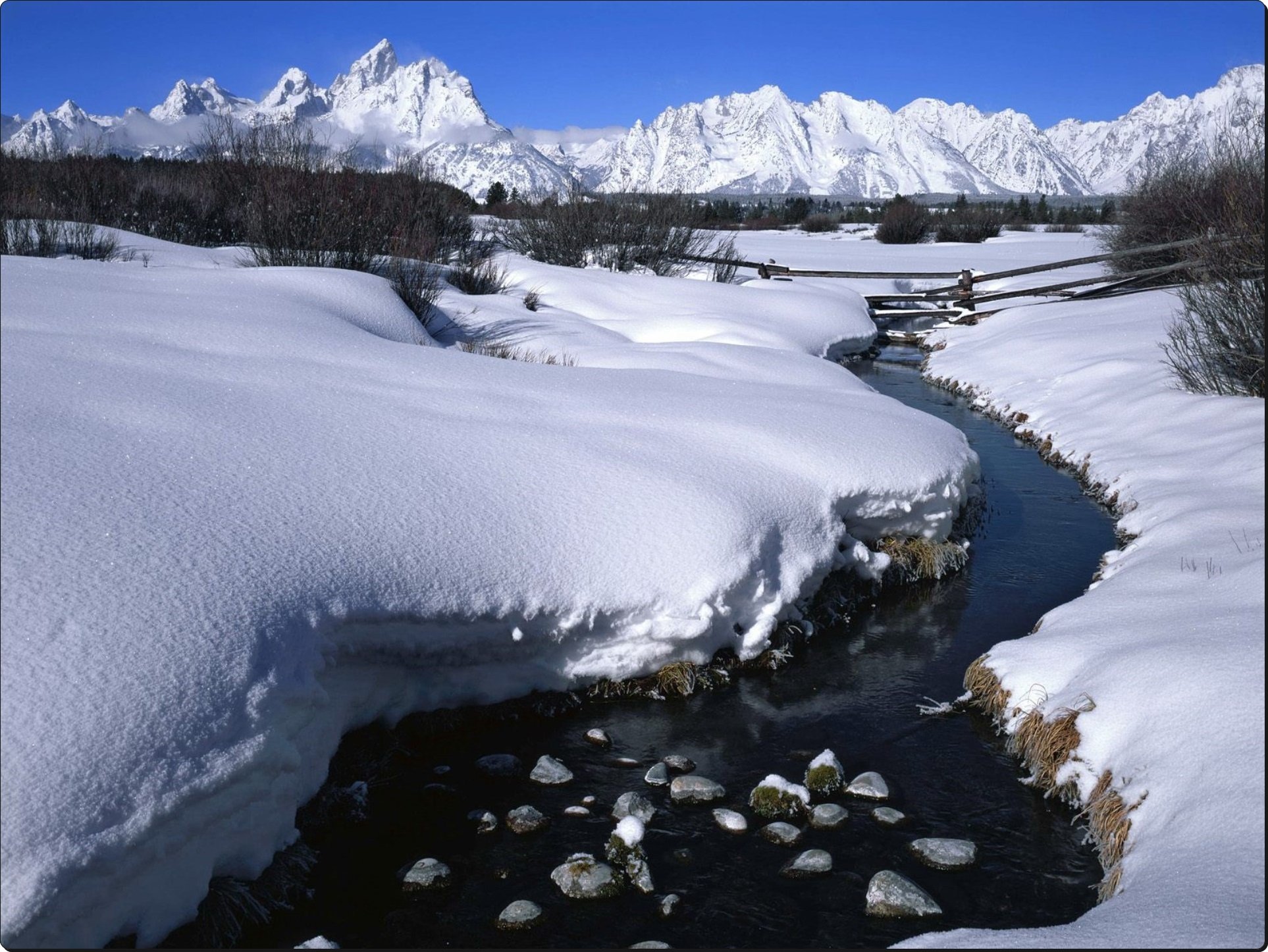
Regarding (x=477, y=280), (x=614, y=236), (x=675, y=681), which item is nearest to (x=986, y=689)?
(x=675, y=681)

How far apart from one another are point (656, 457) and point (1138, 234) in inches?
671

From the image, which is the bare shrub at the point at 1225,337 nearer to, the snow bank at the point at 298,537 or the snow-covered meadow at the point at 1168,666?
the snow-covered meadow at the point at 1168,666

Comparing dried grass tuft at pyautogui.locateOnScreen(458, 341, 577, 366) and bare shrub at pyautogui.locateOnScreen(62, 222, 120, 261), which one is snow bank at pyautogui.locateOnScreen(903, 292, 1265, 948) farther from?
bare shrub at pyautogui.locateOnScreen(62, 222, 120, 261)

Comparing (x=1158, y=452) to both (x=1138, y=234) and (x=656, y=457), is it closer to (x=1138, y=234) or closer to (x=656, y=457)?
(x=656, y=457)

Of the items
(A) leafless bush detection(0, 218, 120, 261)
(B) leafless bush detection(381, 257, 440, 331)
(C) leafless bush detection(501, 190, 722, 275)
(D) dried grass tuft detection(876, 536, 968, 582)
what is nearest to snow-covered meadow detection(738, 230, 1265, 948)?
(D) dried grass tuft detection(876, 536, 968, 582)

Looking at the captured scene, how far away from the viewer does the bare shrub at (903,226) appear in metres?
34.3

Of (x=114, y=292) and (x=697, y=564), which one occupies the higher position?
(x=114, y=292)

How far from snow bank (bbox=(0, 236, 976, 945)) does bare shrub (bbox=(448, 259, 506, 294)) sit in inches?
230

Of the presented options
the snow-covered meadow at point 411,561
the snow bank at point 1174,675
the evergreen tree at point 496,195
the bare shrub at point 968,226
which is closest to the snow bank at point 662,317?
the snow-covered meadow at point 411,561

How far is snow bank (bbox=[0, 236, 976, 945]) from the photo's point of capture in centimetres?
308

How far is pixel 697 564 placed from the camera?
5375 mm

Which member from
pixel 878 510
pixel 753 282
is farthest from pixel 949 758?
pixel 753 282

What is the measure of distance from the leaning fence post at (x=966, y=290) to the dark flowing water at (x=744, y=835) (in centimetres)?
1509

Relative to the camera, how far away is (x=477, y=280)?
14602 millimetres
